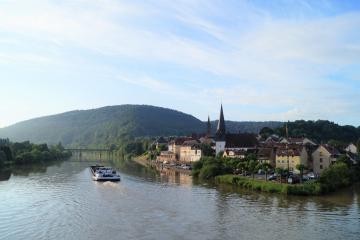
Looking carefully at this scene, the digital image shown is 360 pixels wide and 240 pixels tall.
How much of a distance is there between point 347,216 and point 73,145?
17092cm

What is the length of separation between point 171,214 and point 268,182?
1638 centimetres

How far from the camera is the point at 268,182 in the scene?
47.2 metres

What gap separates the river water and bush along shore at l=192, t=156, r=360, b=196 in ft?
5.00

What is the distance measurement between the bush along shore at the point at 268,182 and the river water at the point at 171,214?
5.00 ft

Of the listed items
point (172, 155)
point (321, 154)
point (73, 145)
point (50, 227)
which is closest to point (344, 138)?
point (172, 155)

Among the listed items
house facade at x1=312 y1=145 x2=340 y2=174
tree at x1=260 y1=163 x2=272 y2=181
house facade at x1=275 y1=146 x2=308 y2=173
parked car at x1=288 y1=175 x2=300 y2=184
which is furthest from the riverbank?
parked car at x1=288 y1=175 x2=300 y2=184

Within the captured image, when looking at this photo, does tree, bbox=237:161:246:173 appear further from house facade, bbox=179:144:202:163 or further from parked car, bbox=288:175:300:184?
house facade, bbox=179:144:202:163

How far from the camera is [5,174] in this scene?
67.2 meters

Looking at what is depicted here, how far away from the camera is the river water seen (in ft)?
92.0

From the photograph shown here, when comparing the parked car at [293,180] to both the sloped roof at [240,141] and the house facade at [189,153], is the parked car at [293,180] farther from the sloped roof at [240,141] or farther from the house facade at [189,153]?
the house facade at [189,153]

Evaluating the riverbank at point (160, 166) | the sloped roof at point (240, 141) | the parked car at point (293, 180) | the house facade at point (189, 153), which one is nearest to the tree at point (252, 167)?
the parked car at point (293, 180)

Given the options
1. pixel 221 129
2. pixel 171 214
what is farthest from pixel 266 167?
pixel 221 129

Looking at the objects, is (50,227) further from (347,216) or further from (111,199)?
(347,216)

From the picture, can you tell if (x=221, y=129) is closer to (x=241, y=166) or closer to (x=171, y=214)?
(x=241, y=166)
